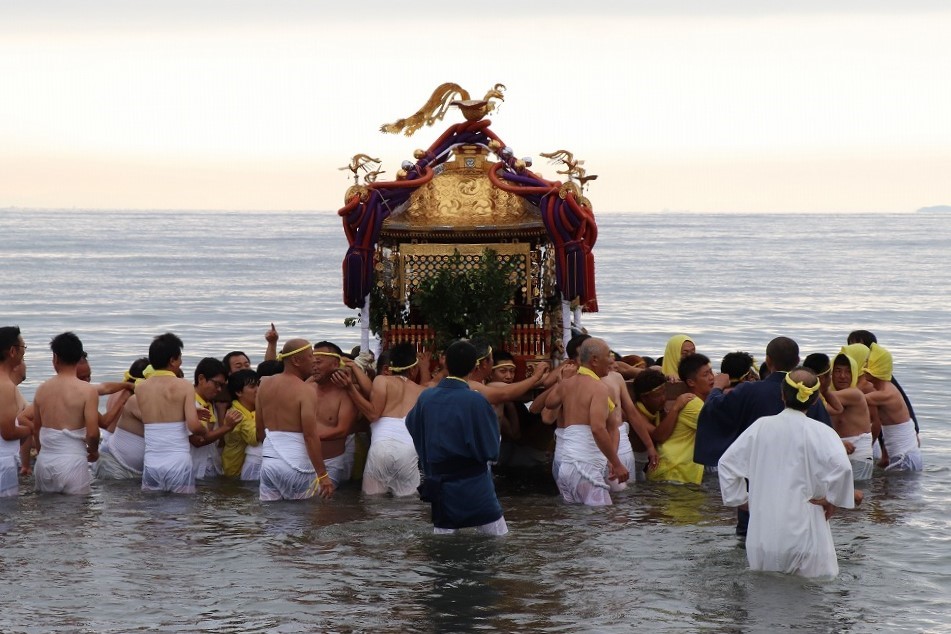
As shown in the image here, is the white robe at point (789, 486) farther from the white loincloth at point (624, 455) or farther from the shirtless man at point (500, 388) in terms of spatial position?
the white loincloth at point (624, 455)

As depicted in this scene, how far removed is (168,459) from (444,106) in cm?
488

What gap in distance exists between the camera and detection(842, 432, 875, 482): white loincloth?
12492 mm

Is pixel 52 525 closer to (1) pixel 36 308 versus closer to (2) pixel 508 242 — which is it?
(2) pixel 508 242

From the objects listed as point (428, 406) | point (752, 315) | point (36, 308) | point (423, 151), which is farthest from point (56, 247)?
point (428, 406)

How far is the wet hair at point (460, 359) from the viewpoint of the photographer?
8.88 meters

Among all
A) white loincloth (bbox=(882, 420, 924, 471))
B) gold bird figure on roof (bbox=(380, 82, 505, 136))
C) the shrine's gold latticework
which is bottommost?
white loincloth (bbox=(882, 420, 924, 471))

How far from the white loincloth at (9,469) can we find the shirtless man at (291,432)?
84.1 inches

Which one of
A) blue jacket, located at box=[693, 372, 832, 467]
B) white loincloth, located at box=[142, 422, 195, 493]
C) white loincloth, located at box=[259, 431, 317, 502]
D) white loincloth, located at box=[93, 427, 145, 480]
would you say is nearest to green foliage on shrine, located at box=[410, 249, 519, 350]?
white loincloth, located at box=[259, 431, 317, 502]

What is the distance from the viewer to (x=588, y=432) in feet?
37.5

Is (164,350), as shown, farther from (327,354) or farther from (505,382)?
(505,382)

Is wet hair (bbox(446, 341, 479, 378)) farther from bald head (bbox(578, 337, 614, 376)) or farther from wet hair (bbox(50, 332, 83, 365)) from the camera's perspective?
wet hair (bbox(50, 332, 83, 365))

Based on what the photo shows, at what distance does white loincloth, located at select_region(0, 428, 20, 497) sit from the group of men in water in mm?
16

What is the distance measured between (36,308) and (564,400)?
31776 millimetres

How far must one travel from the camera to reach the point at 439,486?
9070 mm
